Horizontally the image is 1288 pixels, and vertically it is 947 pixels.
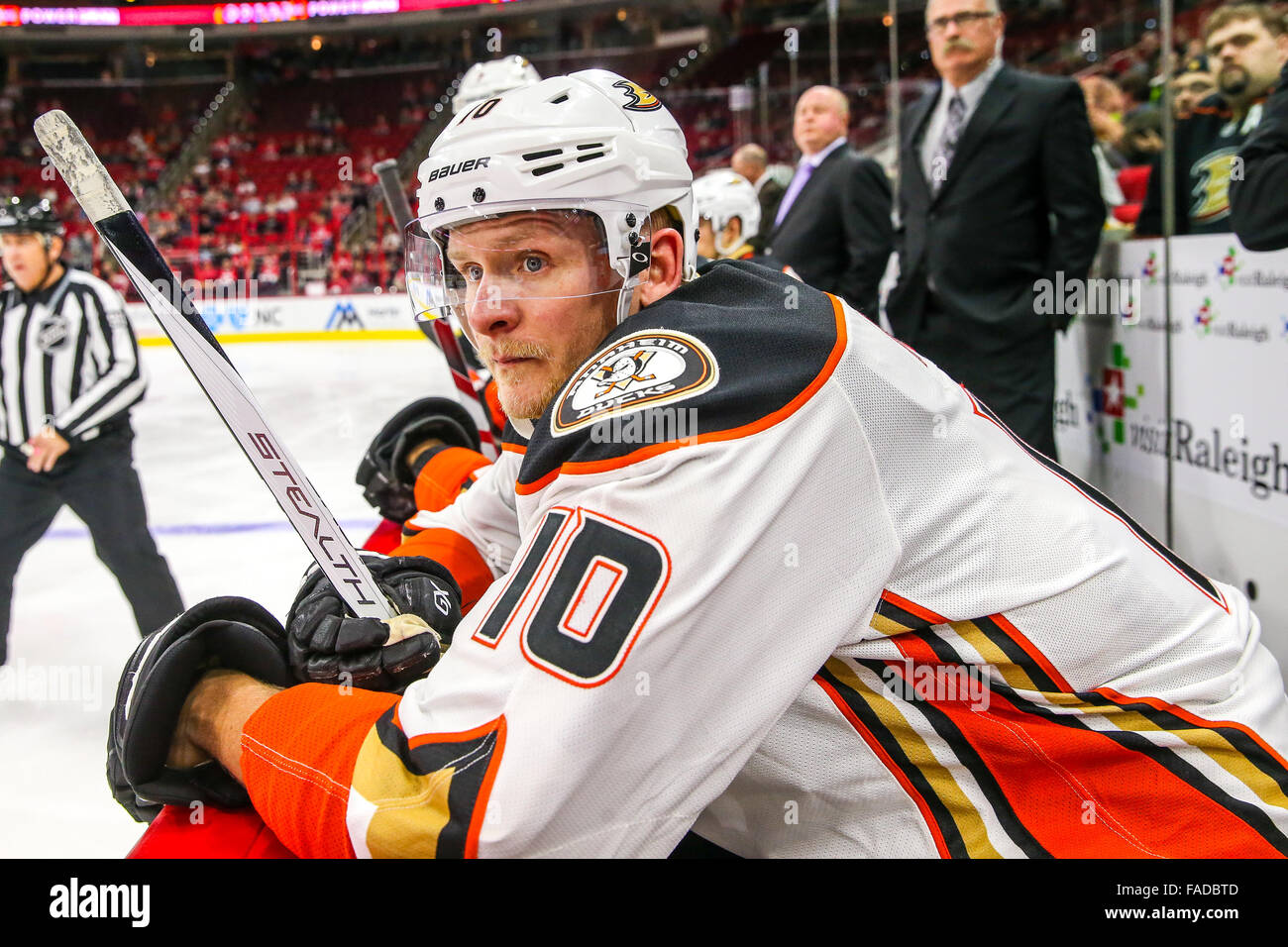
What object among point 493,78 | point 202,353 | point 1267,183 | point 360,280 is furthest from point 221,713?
point 360,280

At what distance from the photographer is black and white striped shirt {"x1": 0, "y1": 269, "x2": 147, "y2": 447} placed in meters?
3.06

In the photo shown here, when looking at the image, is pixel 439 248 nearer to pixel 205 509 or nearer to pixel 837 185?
pixel 837 185

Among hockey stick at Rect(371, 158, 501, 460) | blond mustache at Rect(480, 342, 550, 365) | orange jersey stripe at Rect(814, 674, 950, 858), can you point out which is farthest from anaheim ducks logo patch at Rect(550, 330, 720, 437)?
hockey stick at Rect(371, 158, 501, 460)

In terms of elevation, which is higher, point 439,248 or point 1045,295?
point 439,248


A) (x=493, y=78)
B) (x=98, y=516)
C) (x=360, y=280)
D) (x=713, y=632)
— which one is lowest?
(x=98, y=516)

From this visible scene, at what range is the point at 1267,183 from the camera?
2125 mm

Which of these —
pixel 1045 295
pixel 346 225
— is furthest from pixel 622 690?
pixel 346 225

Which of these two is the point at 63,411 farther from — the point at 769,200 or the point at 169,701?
the point at 769,200

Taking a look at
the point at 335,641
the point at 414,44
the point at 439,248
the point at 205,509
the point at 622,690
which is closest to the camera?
→ the point at 622,690

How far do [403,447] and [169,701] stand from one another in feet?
3.91

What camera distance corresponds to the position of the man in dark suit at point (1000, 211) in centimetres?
293

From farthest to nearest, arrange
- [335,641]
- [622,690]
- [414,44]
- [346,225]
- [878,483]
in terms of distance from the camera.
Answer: [414,44] → [346,225] → [335,641] → [878,483] → [622,690]

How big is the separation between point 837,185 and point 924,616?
3152 millimetres

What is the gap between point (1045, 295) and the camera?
3014mm
